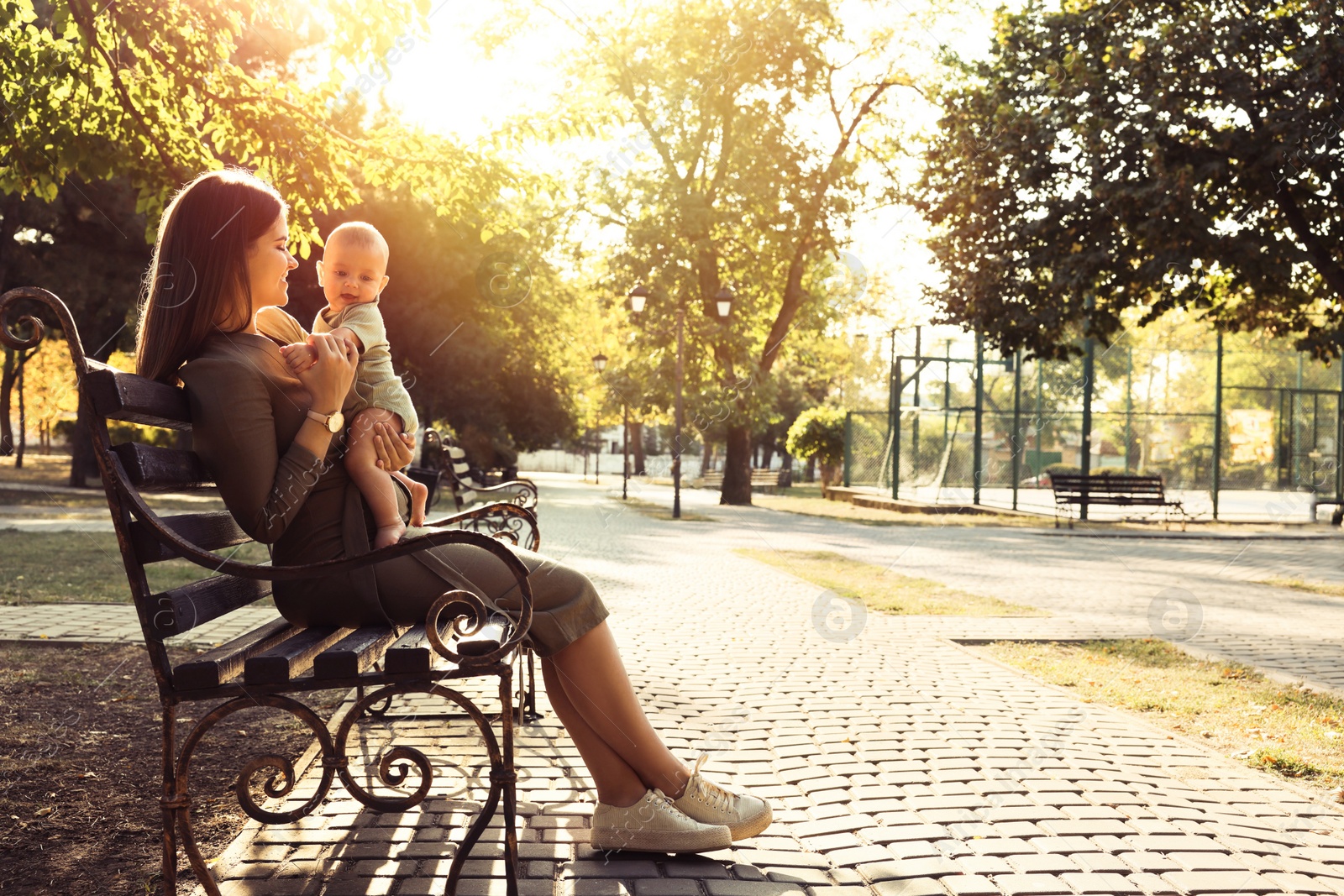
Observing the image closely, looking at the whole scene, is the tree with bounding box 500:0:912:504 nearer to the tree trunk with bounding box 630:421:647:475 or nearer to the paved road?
the paved road

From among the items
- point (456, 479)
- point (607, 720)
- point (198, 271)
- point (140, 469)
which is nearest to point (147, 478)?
point (140, 469)

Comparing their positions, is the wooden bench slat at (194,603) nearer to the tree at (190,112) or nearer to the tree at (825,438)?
the tree at (190,112)

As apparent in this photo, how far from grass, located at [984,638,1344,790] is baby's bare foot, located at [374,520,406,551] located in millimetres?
3395

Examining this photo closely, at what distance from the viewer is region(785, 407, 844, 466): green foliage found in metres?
36.9

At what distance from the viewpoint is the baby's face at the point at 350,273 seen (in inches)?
127

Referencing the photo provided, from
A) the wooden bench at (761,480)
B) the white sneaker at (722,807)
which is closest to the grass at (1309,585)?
the white sneaker at (722,807)

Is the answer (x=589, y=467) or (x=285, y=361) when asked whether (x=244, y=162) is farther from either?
(x=589, y=467)

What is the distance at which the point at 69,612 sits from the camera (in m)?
7.12

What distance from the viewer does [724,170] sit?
26219mm

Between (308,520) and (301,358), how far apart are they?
42 centimetres

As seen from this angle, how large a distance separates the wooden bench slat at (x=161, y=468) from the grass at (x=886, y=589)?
626cm

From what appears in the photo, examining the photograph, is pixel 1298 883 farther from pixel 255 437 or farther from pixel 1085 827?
pixel 255 437

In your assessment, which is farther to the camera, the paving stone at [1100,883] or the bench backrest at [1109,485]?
the bench backrest at [1109,485]

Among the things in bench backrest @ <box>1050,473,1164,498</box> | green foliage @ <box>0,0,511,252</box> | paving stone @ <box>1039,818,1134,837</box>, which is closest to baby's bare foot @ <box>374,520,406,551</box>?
paving stone @ <box>1039,818,1134,837</box>
